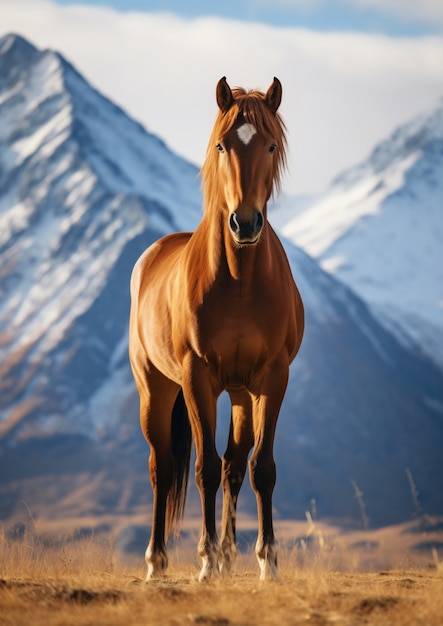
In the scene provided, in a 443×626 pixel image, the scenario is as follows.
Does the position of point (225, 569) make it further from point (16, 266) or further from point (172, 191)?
point (172, 191)

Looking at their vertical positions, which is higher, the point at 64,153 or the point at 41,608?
the point at 64,153

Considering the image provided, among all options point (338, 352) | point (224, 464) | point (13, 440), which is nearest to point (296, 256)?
point (338, 352)

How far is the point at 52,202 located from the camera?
170 m

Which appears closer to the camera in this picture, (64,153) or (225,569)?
(225,569)

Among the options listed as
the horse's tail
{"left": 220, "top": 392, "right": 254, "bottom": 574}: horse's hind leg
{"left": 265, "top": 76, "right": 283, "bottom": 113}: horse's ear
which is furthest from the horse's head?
the horse's tail

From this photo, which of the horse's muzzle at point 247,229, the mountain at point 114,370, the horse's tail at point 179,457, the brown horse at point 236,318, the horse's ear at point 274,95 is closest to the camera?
the horse's muzzle at point 247,229

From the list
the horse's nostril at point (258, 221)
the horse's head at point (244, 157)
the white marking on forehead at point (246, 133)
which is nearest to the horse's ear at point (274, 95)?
the horse's head at point (244, 157)

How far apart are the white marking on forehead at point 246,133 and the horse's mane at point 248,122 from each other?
6 cm

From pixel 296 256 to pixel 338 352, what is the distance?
18130mm

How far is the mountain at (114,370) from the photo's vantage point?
127m

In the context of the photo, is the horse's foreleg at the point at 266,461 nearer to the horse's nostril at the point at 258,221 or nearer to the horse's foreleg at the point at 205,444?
the horse's foreleg at the point at 205,444

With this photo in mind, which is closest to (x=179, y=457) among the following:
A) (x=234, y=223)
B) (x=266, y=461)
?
(x=266, y=461)

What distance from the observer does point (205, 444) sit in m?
8.73

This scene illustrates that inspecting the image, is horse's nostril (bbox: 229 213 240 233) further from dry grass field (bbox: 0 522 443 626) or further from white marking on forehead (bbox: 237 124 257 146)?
dry grass field (bbox: 0 522 443 626)
